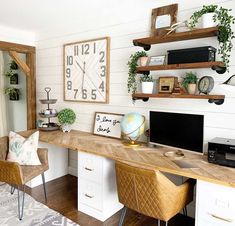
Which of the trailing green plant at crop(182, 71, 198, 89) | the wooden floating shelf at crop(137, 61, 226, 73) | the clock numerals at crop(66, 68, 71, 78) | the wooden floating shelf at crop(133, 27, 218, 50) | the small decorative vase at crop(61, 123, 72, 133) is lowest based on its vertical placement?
the small decorative vase at crop(61, 123, 72, 133)

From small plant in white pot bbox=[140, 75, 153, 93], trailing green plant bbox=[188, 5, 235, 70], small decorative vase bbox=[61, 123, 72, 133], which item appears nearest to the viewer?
trailing green plant bbox=[188, 5, 235, 70]

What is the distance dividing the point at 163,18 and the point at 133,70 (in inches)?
23.2

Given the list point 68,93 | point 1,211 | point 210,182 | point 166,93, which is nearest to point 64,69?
point 68,93

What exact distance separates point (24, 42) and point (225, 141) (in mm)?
3151

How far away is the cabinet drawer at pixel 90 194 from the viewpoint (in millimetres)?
2375

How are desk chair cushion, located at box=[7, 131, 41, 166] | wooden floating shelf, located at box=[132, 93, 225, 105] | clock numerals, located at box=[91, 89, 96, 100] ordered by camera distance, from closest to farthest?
1. wooden floating shelf, located at box=[132, 93, 225, 105]
2. desk chair cushion, located at box=[7, 131, 41, 166]
3. clock numerals, located at box=[91, 89, 96, 100]

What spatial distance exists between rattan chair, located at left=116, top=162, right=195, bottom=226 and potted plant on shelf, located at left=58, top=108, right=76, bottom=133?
4.71 ft

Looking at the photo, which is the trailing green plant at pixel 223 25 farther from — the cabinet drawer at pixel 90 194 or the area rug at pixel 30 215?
the area rug at pixel 30 215

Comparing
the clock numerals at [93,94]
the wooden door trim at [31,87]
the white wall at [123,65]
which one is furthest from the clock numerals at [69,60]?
the wooden door trim at [31,87]

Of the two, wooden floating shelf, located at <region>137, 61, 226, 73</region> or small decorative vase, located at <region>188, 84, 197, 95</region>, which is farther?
small decorative vase, located at <region>188, 84, 197, 95</region>

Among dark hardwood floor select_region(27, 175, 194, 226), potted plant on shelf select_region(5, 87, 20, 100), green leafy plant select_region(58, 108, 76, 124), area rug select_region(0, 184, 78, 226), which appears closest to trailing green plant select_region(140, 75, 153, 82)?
green leafy plant select_region(58, 108, 76, 124)

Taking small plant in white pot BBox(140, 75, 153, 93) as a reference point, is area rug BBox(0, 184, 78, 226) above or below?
below

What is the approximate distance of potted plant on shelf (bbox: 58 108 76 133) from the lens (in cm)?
311

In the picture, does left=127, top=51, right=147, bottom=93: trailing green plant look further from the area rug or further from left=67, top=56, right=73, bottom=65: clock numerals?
the area rug
